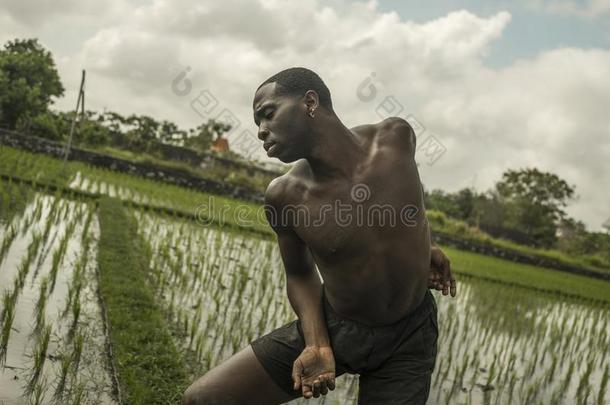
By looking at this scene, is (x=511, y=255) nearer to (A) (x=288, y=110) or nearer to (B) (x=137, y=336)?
(B) (x=137, y=336)

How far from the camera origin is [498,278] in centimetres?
1230

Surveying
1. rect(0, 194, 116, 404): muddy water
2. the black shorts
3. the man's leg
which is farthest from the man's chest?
rect(0, 194, 116, 404): muddy water

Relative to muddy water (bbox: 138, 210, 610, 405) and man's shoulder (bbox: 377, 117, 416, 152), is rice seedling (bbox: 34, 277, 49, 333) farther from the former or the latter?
man's shoulder (bbox: 377, 117, 416, 152)

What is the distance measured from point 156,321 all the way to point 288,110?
2.57 metres

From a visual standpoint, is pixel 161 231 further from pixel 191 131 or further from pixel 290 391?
pixel 191 131

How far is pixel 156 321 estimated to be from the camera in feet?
12.8

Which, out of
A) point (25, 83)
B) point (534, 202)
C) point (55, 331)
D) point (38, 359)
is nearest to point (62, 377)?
point (38, 359)

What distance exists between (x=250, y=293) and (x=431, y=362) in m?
4.08

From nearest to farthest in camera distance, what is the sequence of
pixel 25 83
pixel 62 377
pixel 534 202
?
1. pixel 62 377
2. pixel 25 83
3. pixel 534 202

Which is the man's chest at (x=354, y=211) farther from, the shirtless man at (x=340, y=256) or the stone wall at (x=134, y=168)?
the stone wall at (x=134, y=168)

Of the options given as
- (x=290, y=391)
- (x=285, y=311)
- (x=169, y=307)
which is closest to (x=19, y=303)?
(x=169, y=307)

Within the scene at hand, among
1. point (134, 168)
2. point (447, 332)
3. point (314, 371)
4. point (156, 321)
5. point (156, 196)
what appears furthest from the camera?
point (134, 168)

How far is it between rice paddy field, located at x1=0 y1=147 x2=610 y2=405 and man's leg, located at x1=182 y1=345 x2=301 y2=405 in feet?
3.57

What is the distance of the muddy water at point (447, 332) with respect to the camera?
404 cm
